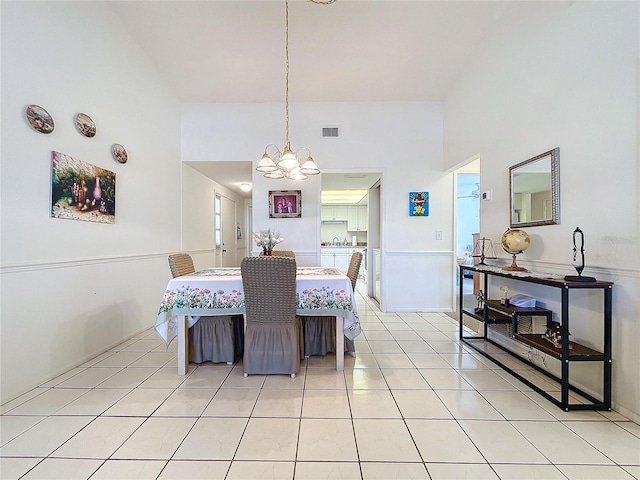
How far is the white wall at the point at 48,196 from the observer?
79.7 inches

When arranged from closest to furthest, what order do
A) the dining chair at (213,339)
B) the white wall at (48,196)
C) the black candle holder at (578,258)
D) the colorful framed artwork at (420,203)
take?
the black candle holder at (578,258), the white wall at (48,196), the dining chair at (213,339), the colorful framed artwork at (420,203)

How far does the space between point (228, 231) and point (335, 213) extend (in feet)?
10.4

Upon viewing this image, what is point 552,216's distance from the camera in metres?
2.29

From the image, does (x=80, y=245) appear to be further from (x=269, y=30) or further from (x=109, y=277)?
(x=269, y=30)

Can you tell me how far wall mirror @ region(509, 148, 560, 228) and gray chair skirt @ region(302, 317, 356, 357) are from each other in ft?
6.46

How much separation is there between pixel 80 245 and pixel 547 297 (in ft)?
13.2

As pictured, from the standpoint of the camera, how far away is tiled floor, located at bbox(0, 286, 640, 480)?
141 cm

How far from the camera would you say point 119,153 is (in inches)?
121

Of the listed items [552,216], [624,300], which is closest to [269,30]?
[552,216]

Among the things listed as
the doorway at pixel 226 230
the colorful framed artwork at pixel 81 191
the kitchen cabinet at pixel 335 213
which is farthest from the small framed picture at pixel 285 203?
the kitchen cabinet at pixel 335 213

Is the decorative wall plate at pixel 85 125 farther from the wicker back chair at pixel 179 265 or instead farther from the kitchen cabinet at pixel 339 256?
the kitchen cabinet at pixel 339 256

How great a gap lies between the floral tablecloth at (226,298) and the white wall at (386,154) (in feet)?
6.86

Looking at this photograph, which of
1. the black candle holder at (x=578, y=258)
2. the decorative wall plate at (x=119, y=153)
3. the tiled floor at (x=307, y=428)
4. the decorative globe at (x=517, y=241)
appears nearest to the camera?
the tiled floor at (x=307, y=428)

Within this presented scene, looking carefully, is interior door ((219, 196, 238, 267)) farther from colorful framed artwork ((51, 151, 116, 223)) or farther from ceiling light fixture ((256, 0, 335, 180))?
ceiling light fixture ((256, 0, 335, 180))
